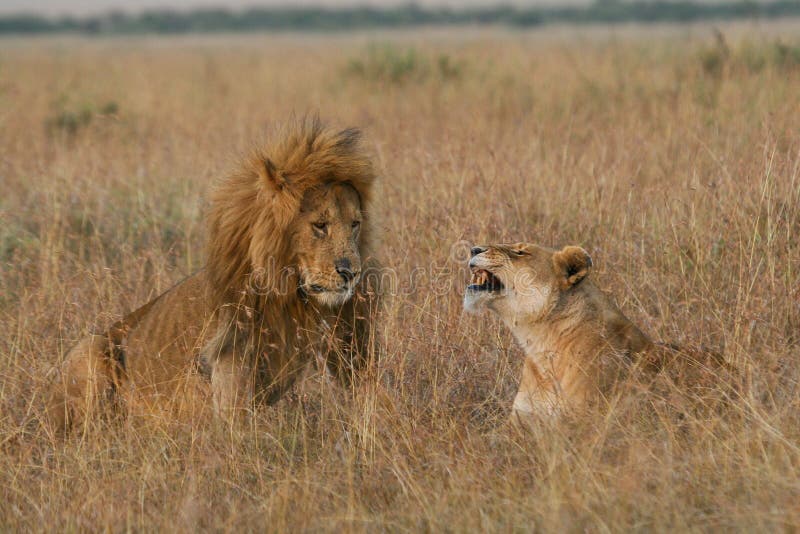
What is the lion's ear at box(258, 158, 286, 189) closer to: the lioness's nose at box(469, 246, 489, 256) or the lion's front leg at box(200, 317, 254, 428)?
the lion's front leg at box(200, 317, 254, 428)

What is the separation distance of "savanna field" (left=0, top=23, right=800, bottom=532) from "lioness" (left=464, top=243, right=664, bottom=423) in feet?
0.53

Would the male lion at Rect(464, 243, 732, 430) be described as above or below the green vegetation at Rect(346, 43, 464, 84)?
above

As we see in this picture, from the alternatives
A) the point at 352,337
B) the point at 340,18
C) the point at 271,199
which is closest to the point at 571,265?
the point at 352,337

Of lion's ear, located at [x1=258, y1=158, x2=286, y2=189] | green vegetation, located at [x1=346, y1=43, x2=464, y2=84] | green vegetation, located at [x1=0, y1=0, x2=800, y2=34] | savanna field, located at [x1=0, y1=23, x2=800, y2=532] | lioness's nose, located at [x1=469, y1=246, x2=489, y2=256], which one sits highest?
lion's ear, located at [x1=258, y1=158, x2=286, y2=189]

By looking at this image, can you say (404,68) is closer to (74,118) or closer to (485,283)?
(74,118)

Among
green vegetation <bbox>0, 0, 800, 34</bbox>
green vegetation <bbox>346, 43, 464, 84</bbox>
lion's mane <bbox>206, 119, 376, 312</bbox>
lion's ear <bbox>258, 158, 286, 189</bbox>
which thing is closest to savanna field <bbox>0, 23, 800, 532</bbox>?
lion's mane <bbox>206, 119, 376, 312</bbox>

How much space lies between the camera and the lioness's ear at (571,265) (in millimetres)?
4102

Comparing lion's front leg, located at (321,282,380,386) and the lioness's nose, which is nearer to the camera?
the lioness's nose

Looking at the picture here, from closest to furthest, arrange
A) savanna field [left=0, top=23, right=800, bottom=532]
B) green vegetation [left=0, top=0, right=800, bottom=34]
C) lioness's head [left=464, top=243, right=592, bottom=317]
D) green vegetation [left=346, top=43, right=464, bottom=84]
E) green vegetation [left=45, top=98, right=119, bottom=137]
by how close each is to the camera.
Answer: savanna field [left=0, top=23, right=800, bottom=532]
lioness's head [left=464, top=243, right=592, bottom=317]
green vegetation [left=45, top=98, right=119, bottom=137]
green vegetation [left=346, top=43, right=464, bottom=84]
green vegetation [left=0, top=0, right=800, bottom=34]

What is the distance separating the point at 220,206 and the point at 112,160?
16.9ft

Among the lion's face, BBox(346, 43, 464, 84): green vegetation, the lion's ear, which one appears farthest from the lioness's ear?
BBox(346, 43, 464, 84): green vegetation

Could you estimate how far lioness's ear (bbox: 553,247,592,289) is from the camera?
4102 millimetres

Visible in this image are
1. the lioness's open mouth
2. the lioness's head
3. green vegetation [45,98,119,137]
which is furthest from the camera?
green vegetation [45,98,119,137]

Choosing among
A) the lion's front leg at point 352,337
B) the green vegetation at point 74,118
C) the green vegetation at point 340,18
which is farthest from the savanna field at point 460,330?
the green vegetation at point 340,18
